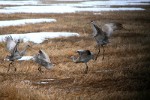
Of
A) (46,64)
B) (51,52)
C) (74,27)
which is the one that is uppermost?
(46,64)

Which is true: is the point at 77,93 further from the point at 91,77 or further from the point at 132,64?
the point at 132,64

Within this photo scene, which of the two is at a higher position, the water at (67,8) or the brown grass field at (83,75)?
the brown grass field at (83,75)

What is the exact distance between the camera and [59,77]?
523 inches

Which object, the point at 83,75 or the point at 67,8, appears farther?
the point at 67,8

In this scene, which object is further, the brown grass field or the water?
the water

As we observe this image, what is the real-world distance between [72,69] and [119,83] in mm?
2358

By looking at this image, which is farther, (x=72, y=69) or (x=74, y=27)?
(x=74, y=27)

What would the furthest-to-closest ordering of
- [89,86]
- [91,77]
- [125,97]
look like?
[91,77], [89,86], [125,97]

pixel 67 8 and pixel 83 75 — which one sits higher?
pixel 83 75

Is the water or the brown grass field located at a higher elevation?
the brown grass field

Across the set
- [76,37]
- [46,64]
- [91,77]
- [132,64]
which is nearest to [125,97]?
[91,77]

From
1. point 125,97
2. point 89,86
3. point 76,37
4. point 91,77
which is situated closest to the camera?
point 125,97

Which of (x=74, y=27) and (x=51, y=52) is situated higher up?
(x=51, y=52)

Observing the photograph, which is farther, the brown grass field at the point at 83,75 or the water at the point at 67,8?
the water at the point at 67,8
